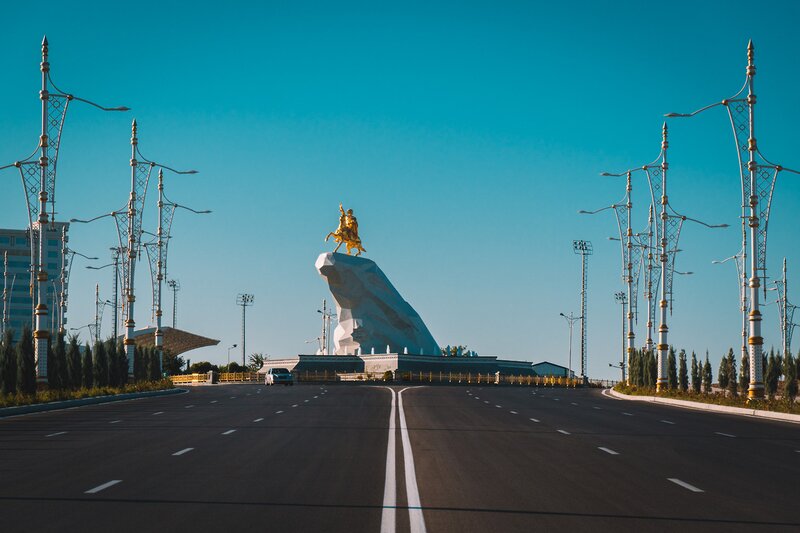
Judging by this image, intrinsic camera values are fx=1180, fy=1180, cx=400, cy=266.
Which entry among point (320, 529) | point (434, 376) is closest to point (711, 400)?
point (320, 529)

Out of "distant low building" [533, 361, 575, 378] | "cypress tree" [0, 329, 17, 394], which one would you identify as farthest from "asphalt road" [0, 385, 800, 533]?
"distant low building" [533, 361, 575, 378]

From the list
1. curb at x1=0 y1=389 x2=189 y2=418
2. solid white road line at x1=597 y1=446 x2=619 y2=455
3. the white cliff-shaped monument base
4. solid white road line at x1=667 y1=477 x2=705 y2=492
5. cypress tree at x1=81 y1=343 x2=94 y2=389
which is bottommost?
curb at x1=0 y1=389 x2=189 y2=418

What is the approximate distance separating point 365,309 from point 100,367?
8395cm

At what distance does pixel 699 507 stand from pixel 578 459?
671 centimetres

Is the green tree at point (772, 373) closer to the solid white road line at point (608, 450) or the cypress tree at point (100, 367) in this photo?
the cypress tree at point (100, 367)

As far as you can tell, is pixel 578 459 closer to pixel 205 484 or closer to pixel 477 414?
pixel 205 484

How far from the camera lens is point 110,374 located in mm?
59062

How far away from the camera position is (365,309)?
14112 cm

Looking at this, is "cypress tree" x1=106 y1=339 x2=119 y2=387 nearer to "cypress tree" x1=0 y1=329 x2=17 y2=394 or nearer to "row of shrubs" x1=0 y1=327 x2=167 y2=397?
"row of shrubs" x1=0 y1=327 x2=167 y2=397

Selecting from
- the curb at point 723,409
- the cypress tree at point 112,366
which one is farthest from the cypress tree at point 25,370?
the curb at point 723,409

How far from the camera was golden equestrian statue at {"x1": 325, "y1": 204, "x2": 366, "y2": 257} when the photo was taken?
140000 mm

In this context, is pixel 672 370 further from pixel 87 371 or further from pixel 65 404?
pixel 65 404

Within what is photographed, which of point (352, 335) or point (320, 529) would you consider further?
point (352, 335)

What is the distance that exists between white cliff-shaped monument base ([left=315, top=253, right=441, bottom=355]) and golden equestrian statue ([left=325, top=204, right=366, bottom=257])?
84.7 inches
